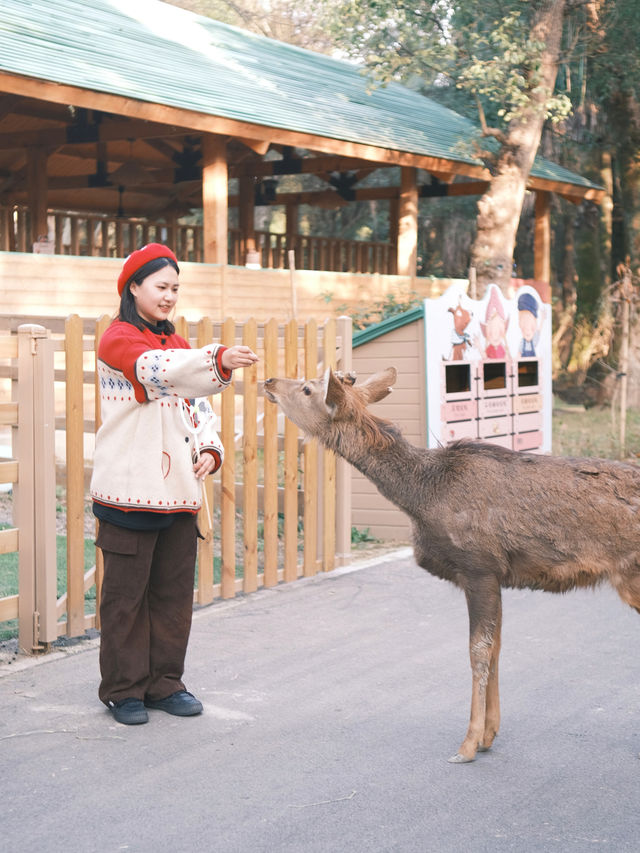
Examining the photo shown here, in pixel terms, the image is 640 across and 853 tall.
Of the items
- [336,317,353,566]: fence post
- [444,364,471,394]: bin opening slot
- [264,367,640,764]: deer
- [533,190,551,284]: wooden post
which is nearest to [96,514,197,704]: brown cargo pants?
[264,367,640,764]: deer

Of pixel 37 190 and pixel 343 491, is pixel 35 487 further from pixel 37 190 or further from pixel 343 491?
pixel 37 190

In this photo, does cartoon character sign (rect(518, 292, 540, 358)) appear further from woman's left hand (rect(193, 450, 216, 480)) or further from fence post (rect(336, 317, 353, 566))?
woman's left hand (rect(193, 450, 216, 480))

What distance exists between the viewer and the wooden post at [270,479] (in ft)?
24.7

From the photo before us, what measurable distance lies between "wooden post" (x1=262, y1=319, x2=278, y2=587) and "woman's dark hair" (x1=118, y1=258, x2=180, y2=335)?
8.36ft

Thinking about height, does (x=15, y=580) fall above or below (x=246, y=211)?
below

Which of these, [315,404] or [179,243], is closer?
[315,404]

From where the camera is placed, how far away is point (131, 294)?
4.91m

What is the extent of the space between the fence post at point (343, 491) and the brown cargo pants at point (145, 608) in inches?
125

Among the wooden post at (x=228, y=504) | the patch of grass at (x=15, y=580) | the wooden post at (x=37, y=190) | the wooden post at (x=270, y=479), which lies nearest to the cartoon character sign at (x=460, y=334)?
the wooden post at (x=270, y=479)

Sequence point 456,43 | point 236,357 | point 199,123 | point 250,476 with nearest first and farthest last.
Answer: point 236,357 → point 250,476 → point 199,123 → point 456,43

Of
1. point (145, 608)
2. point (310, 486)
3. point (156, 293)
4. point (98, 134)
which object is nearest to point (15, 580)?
point (310, 486)

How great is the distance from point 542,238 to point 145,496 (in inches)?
754

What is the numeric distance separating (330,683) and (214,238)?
1045 centimetres

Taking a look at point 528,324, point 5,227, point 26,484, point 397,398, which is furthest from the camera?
point 5,227
